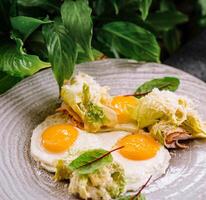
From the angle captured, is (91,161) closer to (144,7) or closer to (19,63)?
(19,63)

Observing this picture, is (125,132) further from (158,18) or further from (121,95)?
(158,18)

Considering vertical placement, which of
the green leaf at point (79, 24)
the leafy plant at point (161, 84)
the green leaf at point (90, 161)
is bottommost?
the leafy plant at point (161, 84)

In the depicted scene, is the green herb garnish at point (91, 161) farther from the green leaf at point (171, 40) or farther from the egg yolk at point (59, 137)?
the green leaf at point (171, 40)

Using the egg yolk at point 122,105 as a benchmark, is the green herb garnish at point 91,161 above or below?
above

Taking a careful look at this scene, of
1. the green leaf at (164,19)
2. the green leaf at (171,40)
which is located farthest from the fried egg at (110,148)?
the green leaf at (171,40)

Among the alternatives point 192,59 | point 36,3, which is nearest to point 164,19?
point 192,59

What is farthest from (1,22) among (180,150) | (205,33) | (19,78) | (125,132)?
(205,33)
